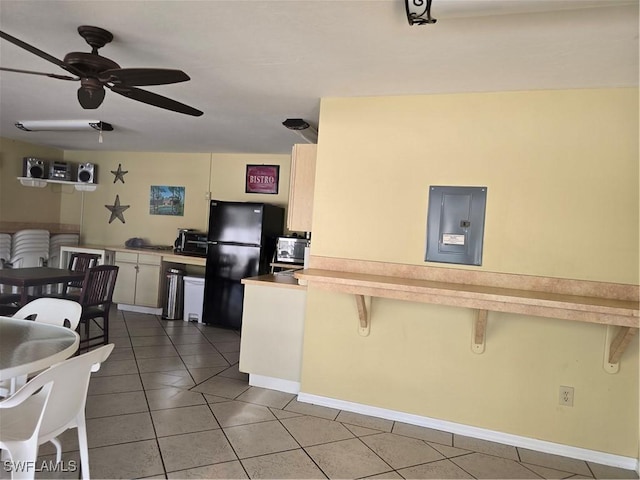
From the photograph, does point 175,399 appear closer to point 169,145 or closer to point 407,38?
point 407,38

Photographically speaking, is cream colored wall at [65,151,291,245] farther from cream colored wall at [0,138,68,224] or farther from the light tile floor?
A: the light tile floor

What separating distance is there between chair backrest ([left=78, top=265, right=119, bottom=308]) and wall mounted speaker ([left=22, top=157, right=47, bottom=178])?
2963 millimetres

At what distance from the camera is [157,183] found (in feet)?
20.2

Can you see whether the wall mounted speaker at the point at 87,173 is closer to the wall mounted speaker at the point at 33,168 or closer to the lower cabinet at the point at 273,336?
the wall mounted speaker at the point at 33,168

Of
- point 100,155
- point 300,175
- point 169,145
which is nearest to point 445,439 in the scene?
point 300,175

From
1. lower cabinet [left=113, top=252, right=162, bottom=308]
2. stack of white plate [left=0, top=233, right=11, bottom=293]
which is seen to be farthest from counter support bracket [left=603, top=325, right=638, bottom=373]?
stack of white plate [left=0, top=233, right=11, bottom=293]

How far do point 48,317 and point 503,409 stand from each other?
2904 mm

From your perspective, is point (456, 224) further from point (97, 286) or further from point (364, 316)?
point (97, 286)

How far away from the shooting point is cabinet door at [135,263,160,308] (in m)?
5.55

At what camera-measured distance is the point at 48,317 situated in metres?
2.45

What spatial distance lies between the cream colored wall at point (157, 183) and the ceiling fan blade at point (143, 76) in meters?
3.54

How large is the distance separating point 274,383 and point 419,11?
9.15 ft

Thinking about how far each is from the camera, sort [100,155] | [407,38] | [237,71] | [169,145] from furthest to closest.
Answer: [100,155] → [169,145] → [237,71] → [407,38]

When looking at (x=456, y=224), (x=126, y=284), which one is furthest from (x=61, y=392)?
(x=126, y=284)
